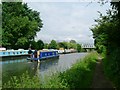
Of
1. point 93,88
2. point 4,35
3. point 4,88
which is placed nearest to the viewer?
point 4,88

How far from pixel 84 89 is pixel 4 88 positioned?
3.57 meters

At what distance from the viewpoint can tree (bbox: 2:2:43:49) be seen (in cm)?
5462

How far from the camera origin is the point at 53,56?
54688 millimetres

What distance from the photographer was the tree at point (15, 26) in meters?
54.6

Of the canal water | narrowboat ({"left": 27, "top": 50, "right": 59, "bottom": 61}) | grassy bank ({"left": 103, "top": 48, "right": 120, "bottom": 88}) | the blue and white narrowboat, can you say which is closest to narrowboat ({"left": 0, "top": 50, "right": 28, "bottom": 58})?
the blue and white narrowboat

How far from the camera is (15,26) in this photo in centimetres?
5588

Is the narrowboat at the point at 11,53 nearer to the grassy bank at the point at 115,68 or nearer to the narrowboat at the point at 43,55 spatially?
the narrowboat at the point at 43,55

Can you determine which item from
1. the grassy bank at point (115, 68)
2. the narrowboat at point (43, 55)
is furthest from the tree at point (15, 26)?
the grassy bank at point (115, 68)

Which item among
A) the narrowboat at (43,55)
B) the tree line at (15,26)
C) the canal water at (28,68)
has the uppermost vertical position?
the tree line at (15,26)

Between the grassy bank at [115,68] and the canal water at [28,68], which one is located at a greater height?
the grassy bank at [115,68]

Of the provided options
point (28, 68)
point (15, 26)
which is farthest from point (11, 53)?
point (28, 68)

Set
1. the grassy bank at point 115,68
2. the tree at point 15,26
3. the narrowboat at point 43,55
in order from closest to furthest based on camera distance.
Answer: the grassy bank at point 115,68
the narrowboat at point 43,55
the tree at point 15,26

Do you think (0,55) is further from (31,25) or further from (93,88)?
(93,88)

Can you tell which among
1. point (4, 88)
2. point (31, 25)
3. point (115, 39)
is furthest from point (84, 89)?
point (31, 25)
